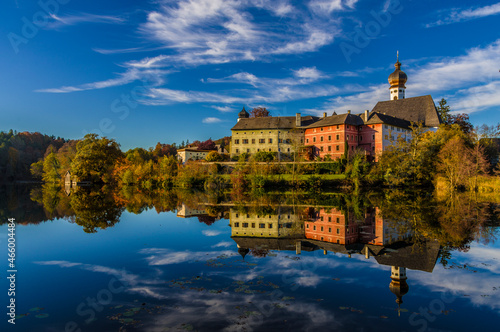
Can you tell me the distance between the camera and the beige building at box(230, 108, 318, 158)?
195 ft

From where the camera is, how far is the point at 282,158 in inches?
2349

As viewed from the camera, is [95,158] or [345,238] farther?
[95,158]

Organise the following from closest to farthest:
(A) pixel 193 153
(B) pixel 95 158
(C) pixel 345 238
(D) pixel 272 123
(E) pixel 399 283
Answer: (E) pixel 399 283 < (C) pixel 345 238 < (B) pixel 95 158 < (D) pixel 272 123 < (A) pixel 193 153

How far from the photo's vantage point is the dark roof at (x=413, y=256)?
897 cm

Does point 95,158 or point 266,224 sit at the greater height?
point 95,158

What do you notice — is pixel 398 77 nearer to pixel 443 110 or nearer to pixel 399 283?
pixel 443 110

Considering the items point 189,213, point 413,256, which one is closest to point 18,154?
point 189,213

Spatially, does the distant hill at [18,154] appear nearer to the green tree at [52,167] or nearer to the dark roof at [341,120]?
the green tree at [52,167]

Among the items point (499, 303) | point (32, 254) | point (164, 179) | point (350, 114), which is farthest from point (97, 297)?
point (350, 114)

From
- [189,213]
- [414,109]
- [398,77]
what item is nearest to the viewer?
[189,213]

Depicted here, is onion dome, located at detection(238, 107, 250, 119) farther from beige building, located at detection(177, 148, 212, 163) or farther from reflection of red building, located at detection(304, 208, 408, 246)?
reflection of red building, located at detection(304, 208, 408, 246)

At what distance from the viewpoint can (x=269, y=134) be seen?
2391 inches

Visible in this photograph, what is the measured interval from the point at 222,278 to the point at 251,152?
54.3 metres

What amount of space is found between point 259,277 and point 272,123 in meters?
54.7
